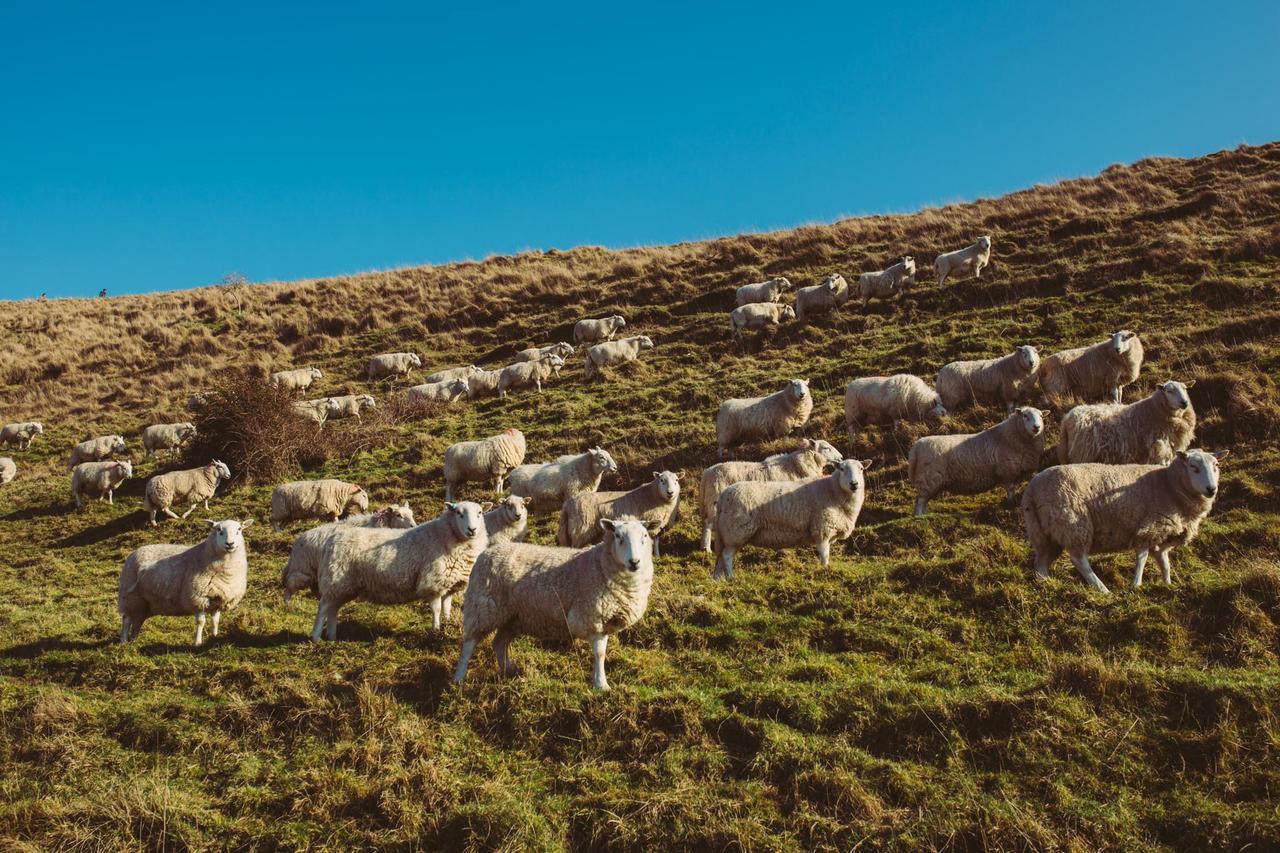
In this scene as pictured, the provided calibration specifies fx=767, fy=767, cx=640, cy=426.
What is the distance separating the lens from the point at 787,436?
58.1 ft

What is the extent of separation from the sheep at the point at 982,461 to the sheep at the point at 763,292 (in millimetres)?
18006

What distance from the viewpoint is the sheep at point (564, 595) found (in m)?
7.57

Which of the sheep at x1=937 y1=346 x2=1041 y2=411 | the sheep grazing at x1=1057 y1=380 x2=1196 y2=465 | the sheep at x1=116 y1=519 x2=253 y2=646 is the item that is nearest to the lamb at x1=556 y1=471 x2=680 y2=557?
the sheep at x1=116 y1=519 x2=253 y2=646

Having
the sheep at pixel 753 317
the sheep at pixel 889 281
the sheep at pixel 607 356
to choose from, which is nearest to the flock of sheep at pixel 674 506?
the sheep at pixel 607 356

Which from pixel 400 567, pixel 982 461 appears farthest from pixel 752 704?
pixel 982 461

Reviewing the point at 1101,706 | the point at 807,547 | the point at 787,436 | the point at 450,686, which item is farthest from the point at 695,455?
the point at 1101,706

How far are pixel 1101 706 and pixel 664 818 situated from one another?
3588mm

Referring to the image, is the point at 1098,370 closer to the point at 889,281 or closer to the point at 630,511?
the point at 630,511

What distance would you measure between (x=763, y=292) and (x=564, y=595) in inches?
976

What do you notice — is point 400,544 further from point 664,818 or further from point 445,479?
point 445,479

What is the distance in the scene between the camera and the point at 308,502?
A: 17766 millimetres

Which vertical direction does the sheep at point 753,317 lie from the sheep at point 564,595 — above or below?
above

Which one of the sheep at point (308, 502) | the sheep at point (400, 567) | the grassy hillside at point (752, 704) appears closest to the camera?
the grassy hillside at point (752, 704)

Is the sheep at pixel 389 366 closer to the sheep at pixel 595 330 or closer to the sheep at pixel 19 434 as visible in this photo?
the sheep at pixel 595 330
